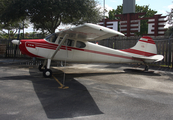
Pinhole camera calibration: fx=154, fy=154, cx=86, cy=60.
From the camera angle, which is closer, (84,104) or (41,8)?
(84,104)

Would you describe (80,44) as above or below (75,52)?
above

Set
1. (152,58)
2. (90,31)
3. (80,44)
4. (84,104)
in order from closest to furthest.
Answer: (84,104) → (90,31) → (80,44) → (152,58)

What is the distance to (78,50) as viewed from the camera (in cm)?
900

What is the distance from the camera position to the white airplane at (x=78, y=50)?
8.01 m

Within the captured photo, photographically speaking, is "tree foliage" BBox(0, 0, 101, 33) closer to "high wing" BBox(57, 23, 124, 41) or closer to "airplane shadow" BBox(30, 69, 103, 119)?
"high wing" BBox(57, 23, 124, 41)

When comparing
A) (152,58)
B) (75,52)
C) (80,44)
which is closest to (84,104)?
(75,52)

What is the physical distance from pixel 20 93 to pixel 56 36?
4.23 m

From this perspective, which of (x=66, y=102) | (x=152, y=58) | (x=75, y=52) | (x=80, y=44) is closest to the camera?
(x=66, y=102)

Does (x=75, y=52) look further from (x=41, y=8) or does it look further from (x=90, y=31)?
(x=41, y=8)

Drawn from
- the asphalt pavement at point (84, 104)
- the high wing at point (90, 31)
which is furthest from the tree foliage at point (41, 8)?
the asphalt pavement at point (84, 104)

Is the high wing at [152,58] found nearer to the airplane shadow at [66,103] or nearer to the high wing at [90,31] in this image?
the high wing at [90,31]

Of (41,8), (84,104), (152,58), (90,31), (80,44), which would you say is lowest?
(84,104)

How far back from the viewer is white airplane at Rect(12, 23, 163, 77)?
26.3 ft

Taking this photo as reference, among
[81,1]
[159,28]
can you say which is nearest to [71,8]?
[81,1]
